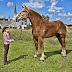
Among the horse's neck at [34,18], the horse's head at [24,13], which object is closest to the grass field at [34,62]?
the horse's neck at [34,18]

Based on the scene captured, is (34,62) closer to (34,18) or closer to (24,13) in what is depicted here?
(34,18)

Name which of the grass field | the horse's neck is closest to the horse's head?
the horse's neck

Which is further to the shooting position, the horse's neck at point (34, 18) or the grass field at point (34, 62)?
the horse's neck at point (34, 18)

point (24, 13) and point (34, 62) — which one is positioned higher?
point (24, 13)

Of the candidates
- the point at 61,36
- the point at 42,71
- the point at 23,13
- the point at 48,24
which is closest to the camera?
A: the point at 42,71

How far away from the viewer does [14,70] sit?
4121 millimetres

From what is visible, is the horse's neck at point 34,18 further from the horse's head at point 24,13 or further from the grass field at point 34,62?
the grass field at point 34,62

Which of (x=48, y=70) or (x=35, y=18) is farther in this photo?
(x=35, y=18)

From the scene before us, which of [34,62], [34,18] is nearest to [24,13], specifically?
[34,18]

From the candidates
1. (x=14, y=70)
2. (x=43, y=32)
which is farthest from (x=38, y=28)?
(x=14, y=70)

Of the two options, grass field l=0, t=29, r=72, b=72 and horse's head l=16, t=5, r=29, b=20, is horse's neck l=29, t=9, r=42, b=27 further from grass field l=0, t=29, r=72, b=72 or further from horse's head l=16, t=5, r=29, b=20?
grass field l=0, t=29, r=72, b=72

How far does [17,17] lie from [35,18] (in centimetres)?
91

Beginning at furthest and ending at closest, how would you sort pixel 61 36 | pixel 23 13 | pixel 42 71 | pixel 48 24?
pixel 61 36 → pixel 48 24 → pixel 23 13 → pixel 42 71

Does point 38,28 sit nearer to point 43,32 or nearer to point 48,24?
point 43,32
